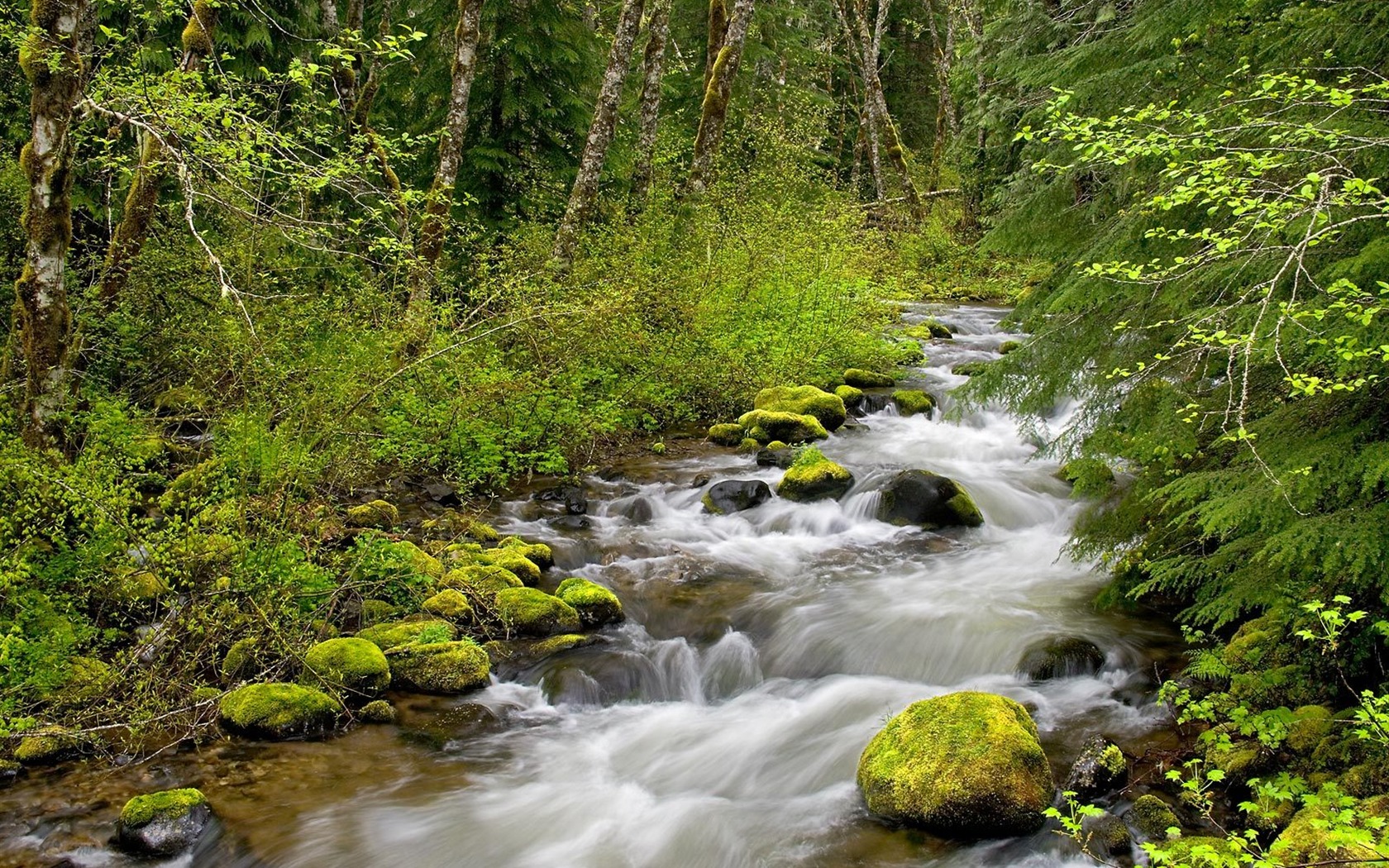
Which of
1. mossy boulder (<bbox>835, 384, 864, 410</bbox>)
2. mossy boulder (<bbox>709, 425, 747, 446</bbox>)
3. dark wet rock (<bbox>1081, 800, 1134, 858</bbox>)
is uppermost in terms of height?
mossy boulder (<bbox>835, 384, 864, 410</bbox>)

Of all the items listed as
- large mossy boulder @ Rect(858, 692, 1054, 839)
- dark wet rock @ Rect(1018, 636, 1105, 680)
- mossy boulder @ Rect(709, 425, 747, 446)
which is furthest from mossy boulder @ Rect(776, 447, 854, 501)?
large mossy boulder @ Rect(858, 692, 1054, 839)

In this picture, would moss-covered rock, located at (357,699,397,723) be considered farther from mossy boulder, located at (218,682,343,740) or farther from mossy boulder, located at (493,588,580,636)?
mossy boulder, located at (493,588,580,636)

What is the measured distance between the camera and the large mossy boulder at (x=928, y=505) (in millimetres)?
10398

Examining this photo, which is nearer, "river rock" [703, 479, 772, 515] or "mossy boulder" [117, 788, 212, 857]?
"mossy boulder" [117, 788, 212, 857]

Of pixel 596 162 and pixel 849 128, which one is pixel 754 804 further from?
pixel 849 128

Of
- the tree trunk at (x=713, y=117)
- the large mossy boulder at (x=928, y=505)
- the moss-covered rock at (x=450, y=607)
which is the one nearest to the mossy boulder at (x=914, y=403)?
the large mossy boulder at (x=928, y=505)

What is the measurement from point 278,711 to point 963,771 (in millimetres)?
4304

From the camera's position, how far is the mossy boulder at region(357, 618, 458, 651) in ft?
22.3

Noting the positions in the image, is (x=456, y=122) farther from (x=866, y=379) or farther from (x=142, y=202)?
(x=866, y=379)

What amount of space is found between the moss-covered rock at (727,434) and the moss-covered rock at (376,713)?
7694 mm

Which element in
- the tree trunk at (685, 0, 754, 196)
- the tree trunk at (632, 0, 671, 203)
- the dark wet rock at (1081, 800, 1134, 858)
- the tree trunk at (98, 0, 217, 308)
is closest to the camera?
the dark wet rock at (1081, 800, 1134, 858)

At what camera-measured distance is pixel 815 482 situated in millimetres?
11008

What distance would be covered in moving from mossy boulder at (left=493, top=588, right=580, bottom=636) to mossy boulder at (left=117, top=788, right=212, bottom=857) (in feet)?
9.20

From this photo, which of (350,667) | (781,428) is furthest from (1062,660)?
(781,428)
